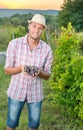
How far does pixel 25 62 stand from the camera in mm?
Answer: 4070

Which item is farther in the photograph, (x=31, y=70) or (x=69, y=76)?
(x=69, y=76)

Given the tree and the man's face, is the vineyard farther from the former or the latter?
the tree

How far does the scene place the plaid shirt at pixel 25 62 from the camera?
4.08 m

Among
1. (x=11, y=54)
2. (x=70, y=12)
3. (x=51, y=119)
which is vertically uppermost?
(x=11, y=54)

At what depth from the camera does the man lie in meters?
4.02

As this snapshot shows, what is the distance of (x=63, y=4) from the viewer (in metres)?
58.3

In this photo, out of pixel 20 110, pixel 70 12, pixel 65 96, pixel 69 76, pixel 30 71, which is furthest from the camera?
pixel 70 12

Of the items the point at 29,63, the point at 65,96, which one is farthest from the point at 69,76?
the point at 29,63

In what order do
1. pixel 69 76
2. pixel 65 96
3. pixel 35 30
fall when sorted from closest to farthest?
1. pixel 35 30
2. pixel 69 76
3. pixel 65 96

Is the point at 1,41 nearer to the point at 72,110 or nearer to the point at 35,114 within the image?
the point at 72,110

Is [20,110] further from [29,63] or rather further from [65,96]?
[65,96]

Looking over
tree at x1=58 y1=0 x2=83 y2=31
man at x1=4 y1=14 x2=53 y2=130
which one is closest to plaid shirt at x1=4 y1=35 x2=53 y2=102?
man at x1=4 y1=14 x2=53 y2=130

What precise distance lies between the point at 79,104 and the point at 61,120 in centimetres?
55

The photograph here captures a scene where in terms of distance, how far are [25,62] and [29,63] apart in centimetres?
5
